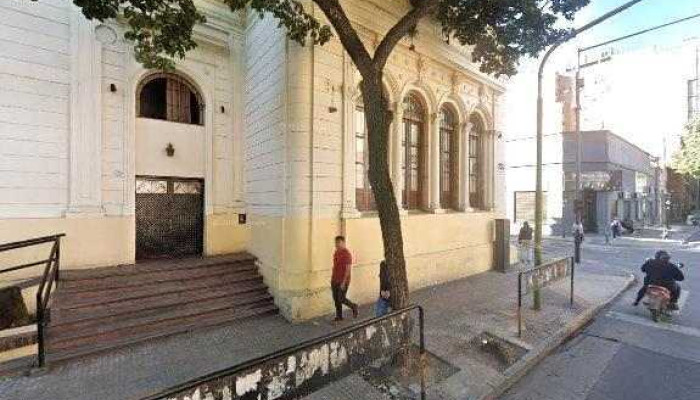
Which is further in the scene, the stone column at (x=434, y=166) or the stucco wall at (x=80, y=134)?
the stone column at (x=434, y=166)

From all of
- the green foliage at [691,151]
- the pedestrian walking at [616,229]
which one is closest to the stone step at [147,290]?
the pedestrian walking at [616,229]

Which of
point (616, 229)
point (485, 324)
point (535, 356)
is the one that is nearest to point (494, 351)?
point (535, 356)

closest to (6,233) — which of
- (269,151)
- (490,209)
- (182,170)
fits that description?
(182,170)

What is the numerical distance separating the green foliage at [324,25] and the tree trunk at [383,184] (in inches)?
58.6

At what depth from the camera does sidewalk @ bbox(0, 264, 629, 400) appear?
15.9 ft

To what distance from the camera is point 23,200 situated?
762 cm

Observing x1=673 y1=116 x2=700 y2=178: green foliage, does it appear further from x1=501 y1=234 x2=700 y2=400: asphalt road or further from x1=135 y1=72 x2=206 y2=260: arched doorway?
x1=135 y1=72 x2=206 y2=260: arched doorway

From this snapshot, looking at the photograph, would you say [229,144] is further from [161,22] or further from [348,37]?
[348,37]

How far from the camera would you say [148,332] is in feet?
21.2

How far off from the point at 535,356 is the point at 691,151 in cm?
3774

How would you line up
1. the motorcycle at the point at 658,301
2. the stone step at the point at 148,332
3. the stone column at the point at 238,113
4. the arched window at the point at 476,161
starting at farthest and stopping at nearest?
the arched window at the point at 476,161, the stone column at the point at 238,113, the motorcycle at the point at 658,301, the stone step at the point at 148,332

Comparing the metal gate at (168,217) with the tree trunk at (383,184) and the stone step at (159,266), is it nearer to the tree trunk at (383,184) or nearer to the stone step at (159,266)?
the stone step at (159,266)

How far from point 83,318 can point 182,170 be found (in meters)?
4.30

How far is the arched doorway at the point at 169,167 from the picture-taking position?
916cm
